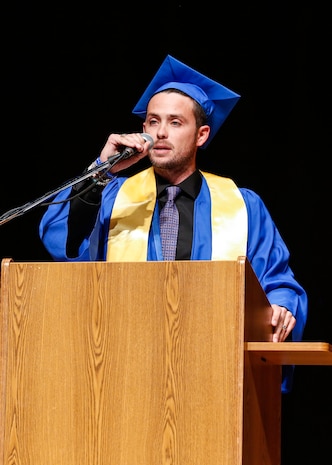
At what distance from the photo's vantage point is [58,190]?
2459 millimetres

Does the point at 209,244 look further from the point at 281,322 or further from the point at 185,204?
the point at 281,322

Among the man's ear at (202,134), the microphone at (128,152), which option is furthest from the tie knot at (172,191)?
the microphone at (128,152)

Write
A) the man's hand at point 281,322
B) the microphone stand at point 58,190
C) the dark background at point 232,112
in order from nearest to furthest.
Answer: the microphone stand at point 58,190, the man's hand at point 281,322, the dark background at point 232,112

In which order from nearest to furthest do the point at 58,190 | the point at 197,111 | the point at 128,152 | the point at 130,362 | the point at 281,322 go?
the point at 130,362 → the point at 58,190 → the point at 128,152 → the point at 281,322 → the point at 197,111

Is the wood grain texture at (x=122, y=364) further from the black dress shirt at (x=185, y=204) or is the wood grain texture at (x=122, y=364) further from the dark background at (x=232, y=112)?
the dark background at (x=232, y=112)

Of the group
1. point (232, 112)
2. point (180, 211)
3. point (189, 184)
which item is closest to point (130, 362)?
point (180, 211)

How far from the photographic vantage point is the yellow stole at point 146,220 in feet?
10.6

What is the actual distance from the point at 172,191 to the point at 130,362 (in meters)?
1.35

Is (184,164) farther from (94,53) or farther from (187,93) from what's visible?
(94,53)

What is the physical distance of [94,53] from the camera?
416 cm

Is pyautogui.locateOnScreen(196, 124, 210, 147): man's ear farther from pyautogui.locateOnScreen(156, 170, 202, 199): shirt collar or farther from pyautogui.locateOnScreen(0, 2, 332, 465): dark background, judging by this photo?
pyautogui.locateOnScreen(0, 2, 332, 465): dark background

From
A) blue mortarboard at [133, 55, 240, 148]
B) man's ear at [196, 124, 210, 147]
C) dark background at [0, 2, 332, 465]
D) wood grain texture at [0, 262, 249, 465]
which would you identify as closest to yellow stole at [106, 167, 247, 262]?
man's ear at [196, 124, 210, 147]

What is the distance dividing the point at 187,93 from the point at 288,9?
2.39 ft

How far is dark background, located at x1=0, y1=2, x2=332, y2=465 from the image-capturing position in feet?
12.6
